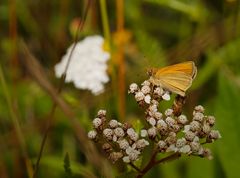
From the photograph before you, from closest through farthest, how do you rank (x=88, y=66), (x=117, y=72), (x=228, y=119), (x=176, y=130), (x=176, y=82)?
(x=176, y=130) → (x=176, y=82) → (x=228, y=119) → (x=88, y=66) → (x=117, y=72)

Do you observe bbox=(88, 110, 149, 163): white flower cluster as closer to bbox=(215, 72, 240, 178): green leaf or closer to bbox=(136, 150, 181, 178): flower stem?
bbox=(136, 150, 181, 178): flower stem

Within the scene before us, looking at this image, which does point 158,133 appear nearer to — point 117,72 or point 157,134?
point 157,134

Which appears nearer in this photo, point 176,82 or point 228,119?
point 176,82

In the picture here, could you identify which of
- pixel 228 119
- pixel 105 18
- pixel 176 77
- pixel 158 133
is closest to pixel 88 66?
pixel 105 18

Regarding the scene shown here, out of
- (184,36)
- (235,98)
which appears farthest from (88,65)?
(184,36)

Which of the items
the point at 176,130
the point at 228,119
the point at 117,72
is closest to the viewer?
the point at 176,130

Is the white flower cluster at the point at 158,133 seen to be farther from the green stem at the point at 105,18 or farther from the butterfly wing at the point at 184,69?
the green stem at the point at 105,18

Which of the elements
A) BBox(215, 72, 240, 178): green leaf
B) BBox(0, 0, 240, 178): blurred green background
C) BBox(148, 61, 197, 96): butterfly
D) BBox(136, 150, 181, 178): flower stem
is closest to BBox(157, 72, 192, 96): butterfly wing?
BBox(148, 61, 197, 96): butterfly

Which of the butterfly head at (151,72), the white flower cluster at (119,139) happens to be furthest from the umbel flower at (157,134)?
the butterfly head at (151,72)
